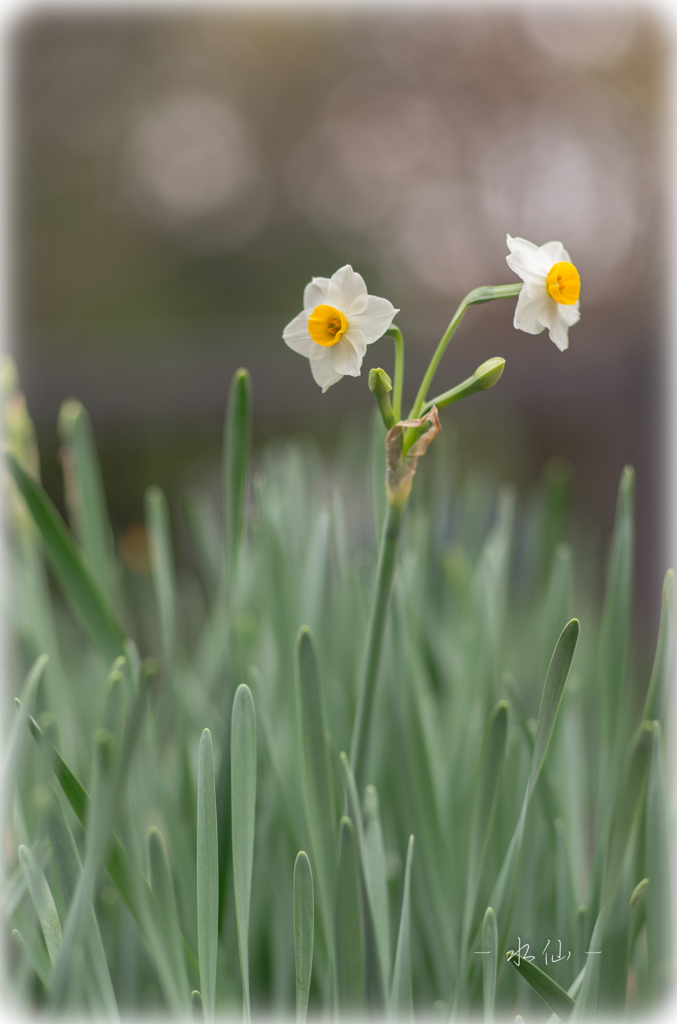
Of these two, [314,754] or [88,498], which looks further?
[88,498]

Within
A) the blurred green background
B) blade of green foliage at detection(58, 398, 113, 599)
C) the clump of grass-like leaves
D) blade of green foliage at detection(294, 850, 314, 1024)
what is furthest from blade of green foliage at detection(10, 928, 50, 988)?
the blurred green background

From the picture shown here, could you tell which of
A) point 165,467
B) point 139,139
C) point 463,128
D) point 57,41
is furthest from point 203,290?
point 165,467

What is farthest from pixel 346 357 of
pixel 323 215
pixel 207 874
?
pixel 323 215

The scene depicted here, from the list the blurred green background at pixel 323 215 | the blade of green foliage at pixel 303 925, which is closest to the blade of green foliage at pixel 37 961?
the blade of green foliage at pixel 303 925

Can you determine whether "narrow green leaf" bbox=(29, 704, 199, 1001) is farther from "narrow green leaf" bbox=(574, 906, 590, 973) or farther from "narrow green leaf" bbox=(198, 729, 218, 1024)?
"narrow green leaf" bbox=(574, 906, 590, 973)

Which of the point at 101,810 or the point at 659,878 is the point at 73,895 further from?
the point at 659,878

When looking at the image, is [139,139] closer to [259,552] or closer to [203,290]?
[203,290]

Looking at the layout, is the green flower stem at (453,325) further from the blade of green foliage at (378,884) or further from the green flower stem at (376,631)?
the blade of green foliage at (378,884)
